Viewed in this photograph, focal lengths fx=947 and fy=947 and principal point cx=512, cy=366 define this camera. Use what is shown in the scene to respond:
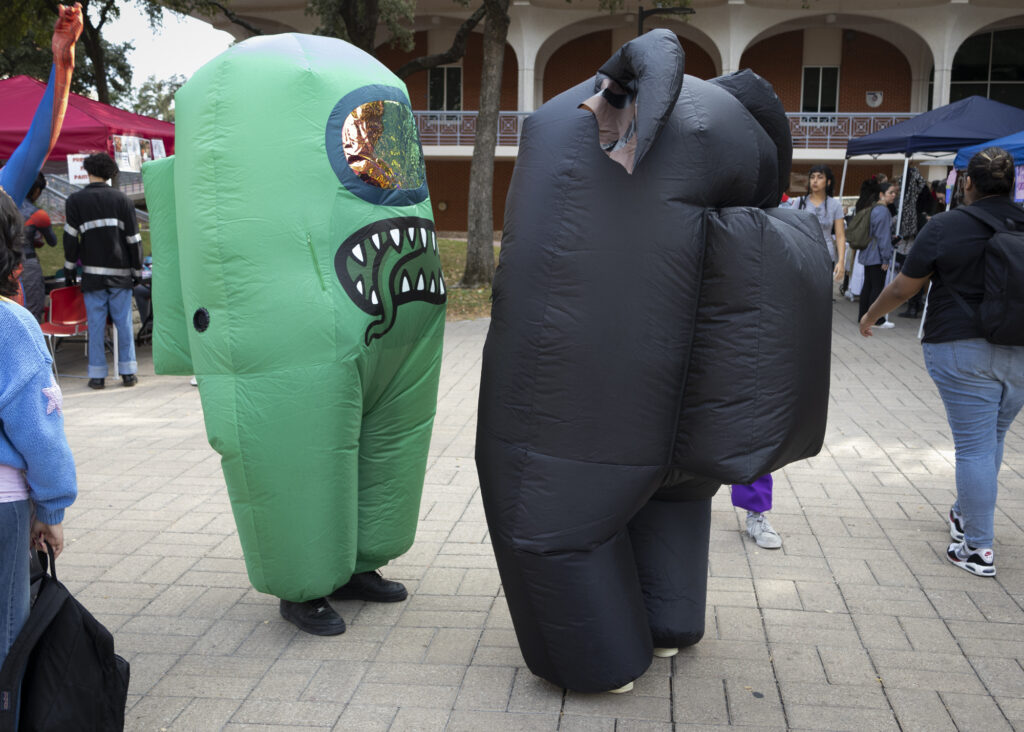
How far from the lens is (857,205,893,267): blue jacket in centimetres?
1143

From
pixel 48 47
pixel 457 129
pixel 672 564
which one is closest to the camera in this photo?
pixel 672 564

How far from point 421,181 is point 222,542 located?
2168mm

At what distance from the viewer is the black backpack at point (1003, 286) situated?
152 inches

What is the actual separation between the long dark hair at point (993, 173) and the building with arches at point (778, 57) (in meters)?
21.0

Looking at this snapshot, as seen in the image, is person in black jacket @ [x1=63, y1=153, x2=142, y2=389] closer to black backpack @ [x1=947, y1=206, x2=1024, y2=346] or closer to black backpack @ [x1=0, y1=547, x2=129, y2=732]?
black backpack @ [x1=0, y1=547, x2=129, y2=732]

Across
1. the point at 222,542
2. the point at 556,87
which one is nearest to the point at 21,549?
the point at 222,542

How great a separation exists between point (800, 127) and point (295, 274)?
953 inches

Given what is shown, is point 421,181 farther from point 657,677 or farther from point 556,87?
point 556,87

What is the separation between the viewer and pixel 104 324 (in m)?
8.37

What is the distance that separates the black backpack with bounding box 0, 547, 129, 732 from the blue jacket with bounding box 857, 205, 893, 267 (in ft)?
35.1

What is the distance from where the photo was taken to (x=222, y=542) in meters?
4.59

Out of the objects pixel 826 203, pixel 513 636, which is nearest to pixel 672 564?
pixel 513 636

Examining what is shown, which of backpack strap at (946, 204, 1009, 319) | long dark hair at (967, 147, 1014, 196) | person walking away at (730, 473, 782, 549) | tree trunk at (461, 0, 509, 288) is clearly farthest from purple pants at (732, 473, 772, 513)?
tree trunk at (461, 0, 509, 288)

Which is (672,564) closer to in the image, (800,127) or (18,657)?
(18,657)
